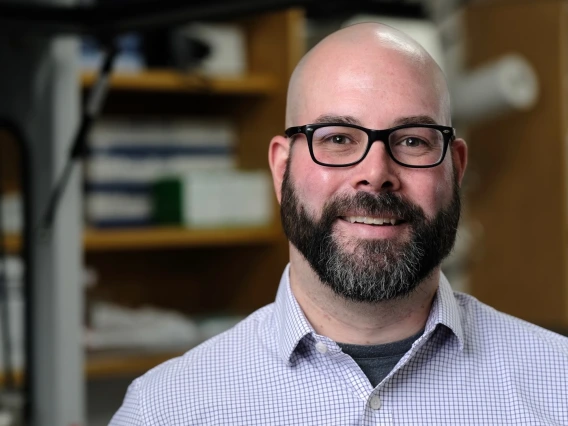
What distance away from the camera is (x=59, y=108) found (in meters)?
1.51

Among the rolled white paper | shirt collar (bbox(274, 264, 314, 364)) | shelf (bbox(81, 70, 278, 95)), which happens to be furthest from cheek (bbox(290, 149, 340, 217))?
the rolled white paper

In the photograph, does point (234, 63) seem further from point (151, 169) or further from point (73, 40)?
point (73, 40)

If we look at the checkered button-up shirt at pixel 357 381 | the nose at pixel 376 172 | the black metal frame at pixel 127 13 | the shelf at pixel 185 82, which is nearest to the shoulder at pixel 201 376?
the checkered button-up shirt at pixel 357 381

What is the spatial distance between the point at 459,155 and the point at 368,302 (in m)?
0.25

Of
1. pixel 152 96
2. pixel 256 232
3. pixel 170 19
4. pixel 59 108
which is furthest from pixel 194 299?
pixel 170 19

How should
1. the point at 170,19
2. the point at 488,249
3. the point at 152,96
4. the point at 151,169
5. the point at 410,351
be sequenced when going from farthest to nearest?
the point at 488,249
the point at 152,96
the point at 151,169
the point at 170,19
the point at 410,351

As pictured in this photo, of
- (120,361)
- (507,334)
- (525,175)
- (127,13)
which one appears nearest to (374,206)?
(507,334)

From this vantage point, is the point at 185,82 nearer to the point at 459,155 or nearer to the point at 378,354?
the point at 459,155

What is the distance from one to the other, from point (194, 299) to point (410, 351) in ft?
5.07

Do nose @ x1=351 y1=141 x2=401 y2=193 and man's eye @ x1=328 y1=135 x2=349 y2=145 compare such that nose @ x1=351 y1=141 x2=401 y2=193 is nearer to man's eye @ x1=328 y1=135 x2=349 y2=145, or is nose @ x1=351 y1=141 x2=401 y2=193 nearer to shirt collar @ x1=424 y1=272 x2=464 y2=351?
man's eye @ x1=328 y1=135 x2=349 y2=145

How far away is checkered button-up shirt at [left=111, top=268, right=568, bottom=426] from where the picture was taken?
0.99 metres

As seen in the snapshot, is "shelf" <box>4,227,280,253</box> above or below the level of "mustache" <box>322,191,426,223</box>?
below

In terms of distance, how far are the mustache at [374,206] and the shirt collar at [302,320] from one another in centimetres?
13

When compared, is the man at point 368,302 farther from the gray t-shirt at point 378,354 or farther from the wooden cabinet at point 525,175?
the wooden cabinet at point 525,175
